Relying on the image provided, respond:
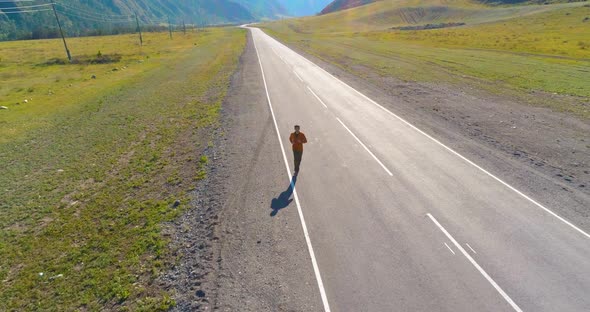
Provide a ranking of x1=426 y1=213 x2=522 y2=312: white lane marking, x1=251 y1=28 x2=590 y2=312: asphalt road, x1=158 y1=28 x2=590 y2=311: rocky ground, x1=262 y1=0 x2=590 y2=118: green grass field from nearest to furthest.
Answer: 1. x1=426 y1=213 x2=522 y2=312: white lane marking
2. x1=251 y1=28 x2=590 y2=312: asphalt road
3. x1=158 y1=28 x2=590 y2=311: rocky ground
4. x1=262 y1=0 x2=590 y2=118: green grass field

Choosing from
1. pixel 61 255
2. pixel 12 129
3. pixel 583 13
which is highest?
pixel 583 13

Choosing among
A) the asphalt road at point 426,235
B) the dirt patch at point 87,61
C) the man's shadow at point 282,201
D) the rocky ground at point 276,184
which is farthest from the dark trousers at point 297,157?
the dirt patch at point 87,61

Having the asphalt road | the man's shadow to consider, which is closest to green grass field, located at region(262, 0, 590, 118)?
the asphalt road

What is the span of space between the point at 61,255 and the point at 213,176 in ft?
18.6

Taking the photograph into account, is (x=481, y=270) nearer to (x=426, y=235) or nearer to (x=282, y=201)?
(x=426, y=235)

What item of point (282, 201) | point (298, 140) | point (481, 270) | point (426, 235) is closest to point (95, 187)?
point (282, 201)

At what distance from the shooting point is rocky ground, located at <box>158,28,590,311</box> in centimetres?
778

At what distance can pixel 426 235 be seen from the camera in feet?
30.5

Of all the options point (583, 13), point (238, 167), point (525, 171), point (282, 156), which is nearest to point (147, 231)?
point (238, 167)

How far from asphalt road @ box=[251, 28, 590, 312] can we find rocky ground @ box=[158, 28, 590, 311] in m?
0.74

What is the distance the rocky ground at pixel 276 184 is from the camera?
306 inches

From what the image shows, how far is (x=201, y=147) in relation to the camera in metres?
16.4

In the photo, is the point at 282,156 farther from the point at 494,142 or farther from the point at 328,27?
the point at 328,27

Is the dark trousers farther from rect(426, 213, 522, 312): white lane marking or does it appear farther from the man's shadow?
rect(426, 213, 522, 312): white lane marking
